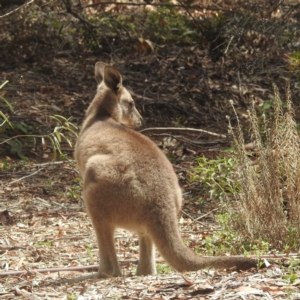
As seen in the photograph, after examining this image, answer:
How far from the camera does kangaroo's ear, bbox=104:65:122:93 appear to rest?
6.52 m

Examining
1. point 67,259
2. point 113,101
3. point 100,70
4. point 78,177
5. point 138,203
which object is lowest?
point 67,259

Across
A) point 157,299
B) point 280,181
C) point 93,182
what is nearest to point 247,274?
point 157,299

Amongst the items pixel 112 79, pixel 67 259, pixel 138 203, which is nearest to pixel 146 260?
pixel 138 203

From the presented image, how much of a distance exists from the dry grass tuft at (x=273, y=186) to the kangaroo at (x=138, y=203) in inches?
27.5

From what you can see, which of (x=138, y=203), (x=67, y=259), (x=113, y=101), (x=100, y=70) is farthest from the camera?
(x=100, y=70)

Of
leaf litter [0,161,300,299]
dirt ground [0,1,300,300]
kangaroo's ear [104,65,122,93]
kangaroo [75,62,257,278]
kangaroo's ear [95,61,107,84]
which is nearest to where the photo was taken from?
leaf litter [0,161,300,299]

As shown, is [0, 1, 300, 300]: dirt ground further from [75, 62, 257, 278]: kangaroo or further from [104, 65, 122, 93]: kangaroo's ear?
[104, 65, 122, 93]: kangaroo's ear

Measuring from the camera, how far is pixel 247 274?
444 centimetres

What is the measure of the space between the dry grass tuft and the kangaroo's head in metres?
1.43

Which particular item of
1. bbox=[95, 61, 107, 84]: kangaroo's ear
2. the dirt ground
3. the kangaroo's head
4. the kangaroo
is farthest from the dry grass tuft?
bbox=[95, 61, 107, 84]: kangaroo's ear

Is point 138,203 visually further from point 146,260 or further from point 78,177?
point 78,177

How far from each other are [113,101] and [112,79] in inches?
7.7

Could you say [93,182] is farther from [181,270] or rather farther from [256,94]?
[256,94]

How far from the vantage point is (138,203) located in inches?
190
